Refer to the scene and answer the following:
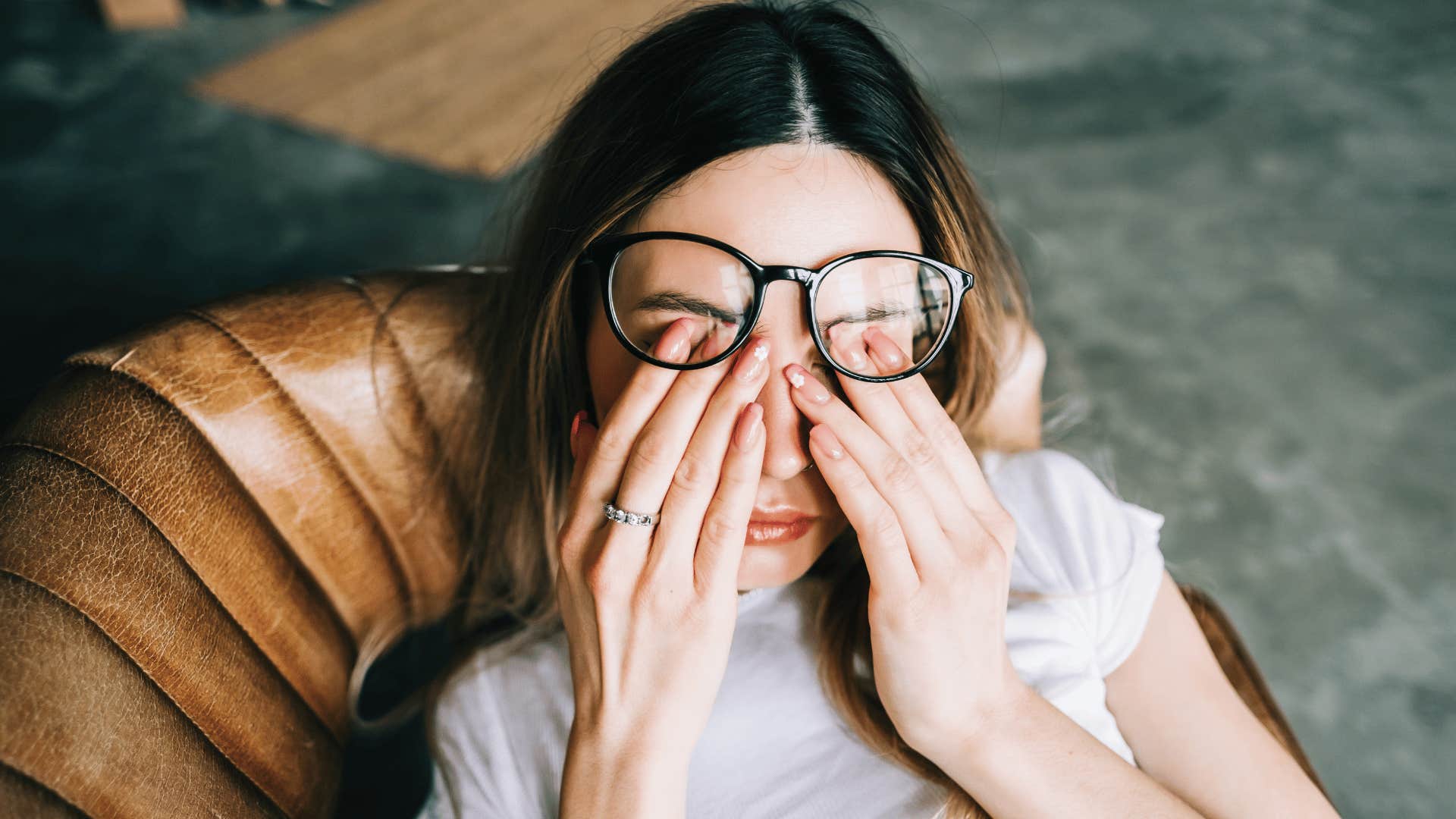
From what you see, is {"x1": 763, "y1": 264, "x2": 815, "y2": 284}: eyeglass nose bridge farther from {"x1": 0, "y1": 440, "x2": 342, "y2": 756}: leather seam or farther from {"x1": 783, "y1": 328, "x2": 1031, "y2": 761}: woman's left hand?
{"x1": 0, "y1": 440, "x2": 342, "y2": 756}: leather seam

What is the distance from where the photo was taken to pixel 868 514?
3.19 ft

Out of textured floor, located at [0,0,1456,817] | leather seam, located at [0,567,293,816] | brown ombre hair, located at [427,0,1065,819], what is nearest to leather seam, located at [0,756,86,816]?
leather seam, located at [0,567,293,816]

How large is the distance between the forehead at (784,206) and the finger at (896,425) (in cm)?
10

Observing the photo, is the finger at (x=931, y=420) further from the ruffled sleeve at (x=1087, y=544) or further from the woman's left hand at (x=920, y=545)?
the ruffled sleeve at (x=1087, y=544)

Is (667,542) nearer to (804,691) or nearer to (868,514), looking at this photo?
(868,514)

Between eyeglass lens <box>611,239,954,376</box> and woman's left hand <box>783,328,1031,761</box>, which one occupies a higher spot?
eyeglass lens <box>611,239,954,376</box>

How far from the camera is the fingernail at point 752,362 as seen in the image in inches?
38.0

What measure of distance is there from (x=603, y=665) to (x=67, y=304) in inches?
105

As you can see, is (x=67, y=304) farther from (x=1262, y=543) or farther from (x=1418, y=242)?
(x=1418, y=242)

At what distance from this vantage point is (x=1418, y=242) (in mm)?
3260

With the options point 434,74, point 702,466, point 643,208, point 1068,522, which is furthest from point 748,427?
point 434,74

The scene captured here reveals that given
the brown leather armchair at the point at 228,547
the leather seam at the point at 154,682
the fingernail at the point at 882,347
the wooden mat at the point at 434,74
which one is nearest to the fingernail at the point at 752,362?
the fingernail at the point at 882,347

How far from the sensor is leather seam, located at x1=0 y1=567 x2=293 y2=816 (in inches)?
33.3

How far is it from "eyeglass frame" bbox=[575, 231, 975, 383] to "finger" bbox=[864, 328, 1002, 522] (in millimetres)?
18
